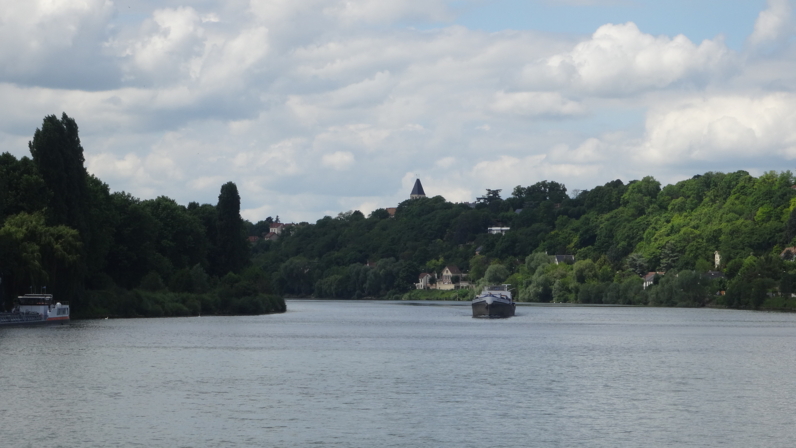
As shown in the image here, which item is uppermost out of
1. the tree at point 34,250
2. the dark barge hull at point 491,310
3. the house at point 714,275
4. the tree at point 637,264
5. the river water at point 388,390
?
the tree at point 637,264

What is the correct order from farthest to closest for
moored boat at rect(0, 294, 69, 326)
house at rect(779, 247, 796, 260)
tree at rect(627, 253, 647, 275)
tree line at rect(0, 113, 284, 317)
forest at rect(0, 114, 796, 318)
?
tree at rect(627, 253, 647, 275) < house at rect(779, 247, 796, 260) < forest at rect(0, 114, 796, 318) < moored boat at rect(0, 294, 69, 326) < tree line at rect(0, 113, 284, 317)

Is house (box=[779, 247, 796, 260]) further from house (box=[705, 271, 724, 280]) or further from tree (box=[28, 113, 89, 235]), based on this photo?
tree (box=[28, 113, 89, 235])

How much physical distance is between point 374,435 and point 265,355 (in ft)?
90.2

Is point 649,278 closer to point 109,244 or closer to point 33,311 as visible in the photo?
point 109,244

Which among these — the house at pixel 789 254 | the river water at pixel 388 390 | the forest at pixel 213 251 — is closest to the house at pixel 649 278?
the forest at pixel 213 251

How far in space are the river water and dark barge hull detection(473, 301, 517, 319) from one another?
129 ft

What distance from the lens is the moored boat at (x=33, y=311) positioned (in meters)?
77.3

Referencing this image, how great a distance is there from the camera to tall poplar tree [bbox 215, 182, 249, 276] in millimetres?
117312

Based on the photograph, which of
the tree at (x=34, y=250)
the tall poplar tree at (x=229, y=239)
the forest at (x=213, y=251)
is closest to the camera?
the tree at (x=34, y=250)

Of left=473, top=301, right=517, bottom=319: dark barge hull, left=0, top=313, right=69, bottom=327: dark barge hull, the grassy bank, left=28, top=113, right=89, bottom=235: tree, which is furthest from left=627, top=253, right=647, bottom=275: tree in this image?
left=0, top=313, right=69, bottom=327: dark barge hull

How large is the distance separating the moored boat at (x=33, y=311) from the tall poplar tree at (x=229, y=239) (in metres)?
37.6

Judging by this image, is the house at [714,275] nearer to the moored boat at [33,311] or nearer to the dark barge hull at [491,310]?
the dark barge hull at [491,310]

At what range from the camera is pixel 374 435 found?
1228 inches

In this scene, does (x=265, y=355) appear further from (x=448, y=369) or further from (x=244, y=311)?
(x=244, y=311)
